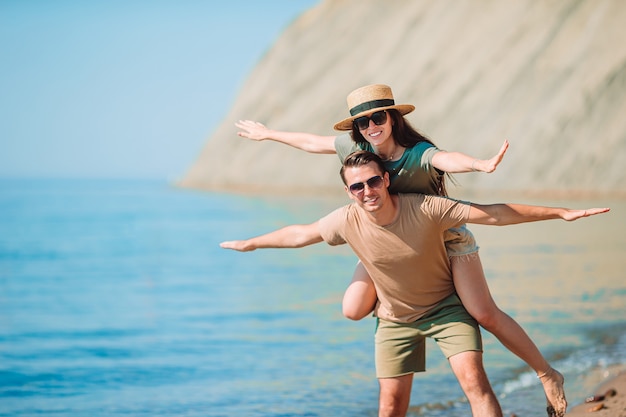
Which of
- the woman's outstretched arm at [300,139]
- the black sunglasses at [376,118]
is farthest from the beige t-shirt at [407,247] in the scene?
the woman's outstretched arm at [300,139]

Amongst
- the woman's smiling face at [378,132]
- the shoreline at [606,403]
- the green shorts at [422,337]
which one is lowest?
the shoreline at [606,403]

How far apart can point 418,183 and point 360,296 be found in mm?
805

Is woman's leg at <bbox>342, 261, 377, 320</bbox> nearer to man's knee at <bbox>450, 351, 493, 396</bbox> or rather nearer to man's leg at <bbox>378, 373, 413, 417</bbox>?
man's leg at <bbox>378, 373, 413, 417</bbox>

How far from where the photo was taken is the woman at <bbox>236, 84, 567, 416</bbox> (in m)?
5.59

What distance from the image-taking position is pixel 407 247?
5.49 metres

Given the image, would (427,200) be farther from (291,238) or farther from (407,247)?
(291,238)

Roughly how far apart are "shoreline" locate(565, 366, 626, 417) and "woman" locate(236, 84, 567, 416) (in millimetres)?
783

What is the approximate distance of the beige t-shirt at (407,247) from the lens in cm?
542

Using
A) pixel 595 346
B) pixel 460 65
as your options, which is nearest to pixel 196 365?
pixel 595 346

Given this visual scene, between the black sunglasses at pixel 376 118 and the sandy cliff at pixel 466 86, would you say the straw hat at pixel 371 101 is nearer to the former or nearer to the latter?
the black sunglasses at pixel 376 118

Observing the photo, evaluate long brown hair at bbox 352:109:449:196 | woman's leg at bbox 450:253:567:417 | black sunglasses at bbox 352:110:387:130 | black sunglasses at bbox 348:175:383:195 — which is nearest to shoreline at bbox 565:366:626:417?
woman's leg at bbox 450:253:567:417

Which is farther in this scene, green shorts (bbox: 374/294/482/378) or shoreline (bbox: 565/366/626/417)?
shoreline (bbox: 565/366/626/417)

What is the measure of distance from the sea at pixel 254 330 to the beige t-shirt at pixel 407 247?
240cm

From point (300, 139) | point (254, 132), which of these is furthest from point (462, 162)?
point (254, 132)
